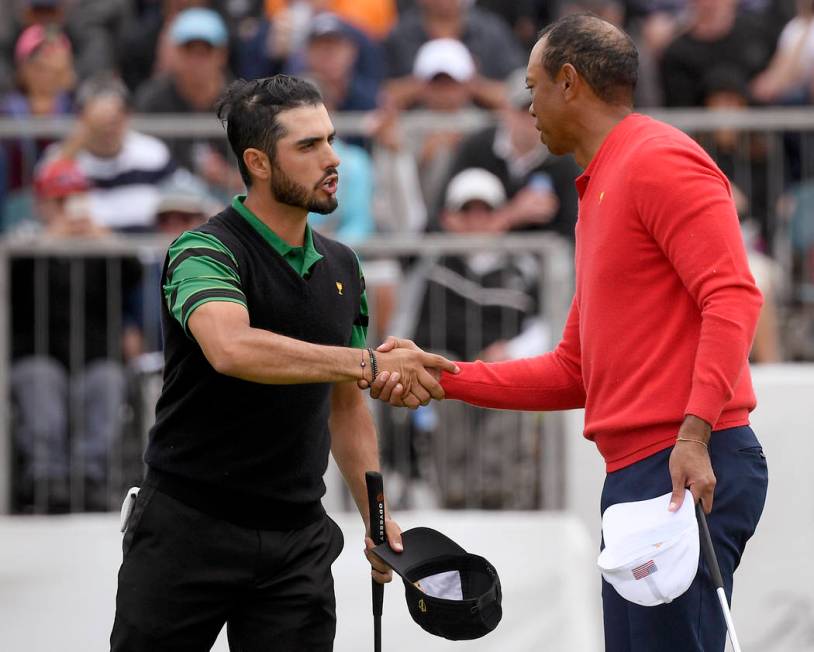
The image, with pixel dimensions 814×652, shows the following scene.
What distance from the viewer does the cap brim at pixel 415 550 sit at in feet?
15.1

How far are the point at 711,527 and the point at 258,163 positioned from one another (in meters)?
1.69

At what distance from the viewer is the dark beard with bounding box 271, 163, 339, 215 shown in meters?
4.38

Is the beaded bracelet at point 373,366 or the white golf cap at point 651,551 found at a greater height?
A: the beaded bracelet at point 373,366

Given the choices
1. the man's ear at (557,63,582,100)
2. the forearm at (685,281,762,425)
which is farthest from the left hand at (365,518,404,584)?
the man's ear at (557,63,582,100)

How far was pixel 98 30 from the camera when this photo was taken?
35.0ft

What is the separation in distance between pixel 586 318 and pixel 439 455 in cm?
316

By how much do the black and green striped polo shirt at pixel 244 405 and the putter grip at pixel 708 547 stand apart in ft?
3.93

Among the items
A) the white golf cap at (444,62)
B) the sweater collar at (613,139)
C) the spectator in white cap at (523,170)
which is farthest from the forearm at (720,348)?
the white golf cap at (444,62)

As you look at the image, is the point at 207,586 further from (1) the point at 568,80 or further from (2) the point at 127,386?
(2) the point at 127,386

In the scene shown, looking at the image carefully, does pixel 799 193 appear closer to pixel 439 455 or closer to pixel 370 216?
pixel 370 216

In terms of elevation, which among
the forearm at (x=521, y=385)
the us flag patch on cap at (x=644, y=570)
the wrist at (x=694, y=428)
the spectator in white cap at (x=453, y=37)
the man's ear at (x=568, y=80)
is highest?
the spectator in white cap at (x=453, y=37)

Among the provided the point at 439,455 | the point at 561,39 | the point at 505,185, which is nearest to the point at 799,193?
the point at 505,185

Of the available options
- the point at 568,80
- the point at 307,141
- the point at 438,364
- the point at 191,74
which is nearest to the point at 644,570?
the point at 438,364

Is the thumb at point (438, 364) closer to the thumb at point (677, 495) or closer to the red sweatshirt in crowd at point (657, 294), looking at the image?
the red sweatshirt in crowd at point (657, 294)
